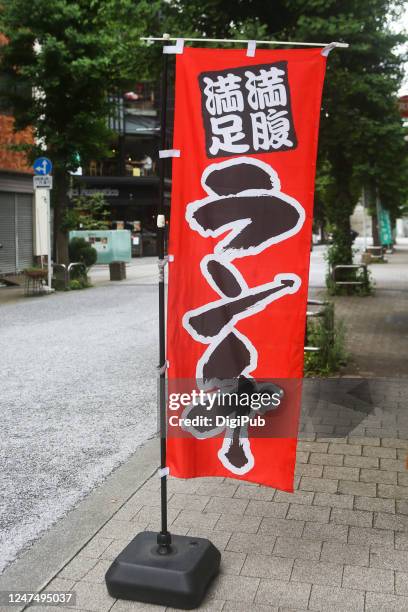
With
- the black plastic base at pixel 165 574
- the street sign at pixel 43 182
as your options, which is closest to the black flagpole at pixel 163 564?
the black plastic base at pixel 165 574

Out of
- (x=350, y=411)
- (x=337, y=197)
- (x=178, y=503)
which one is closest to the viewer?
(x=178, y=503)

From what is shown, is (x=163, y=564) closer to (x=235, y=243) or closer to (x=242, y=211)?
(x=235, y=243)

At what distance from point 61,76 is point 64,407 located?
1430 centimetres

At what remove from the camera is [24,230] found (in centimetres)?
2483

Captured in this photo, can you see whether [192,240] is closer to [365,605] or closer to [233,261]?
[233,261]

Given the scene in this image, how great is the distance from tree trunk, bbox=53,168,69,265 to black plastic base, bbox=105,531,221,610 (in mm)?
17488

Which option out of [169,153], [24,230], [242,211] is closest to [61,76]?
[24,230]

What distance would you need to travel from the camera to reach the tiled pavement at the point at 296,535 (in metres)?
3.34

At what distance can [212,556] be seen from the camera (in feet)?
11.7

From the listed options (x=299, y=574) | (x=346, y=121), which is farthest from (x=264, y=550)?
(x=346, y=121)

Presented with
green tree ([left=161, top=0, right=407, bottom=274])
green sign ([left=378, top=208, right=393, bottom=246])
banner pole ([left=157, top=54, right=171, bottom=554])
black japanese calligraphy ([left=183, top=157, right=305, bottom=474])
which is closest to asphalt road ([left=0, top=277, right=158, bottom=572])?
banner pole ([left=157, top=54, right=171, bottom=554])

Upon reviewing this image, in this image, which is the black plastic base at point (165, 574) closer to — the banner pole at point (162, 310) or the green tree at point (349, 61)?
the banner pole at point (162, 310)

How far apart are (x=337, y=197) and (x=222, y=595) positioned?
48.8 feet

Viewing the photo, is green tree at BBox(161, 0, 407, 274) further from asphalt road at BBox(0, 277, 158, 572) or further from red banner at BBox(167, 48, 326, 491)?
red banner at BBox(167, 48, 326, 491)
